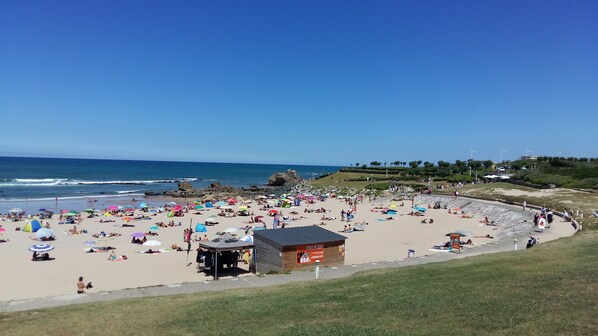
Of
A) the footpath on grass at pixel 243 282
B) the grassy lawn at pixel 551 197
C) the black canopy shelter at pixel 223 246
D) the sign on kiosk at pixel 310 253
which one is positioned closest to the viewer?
the footpath on grass at pixel 243 282

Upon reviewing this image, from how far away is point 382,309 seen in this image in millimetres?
10477

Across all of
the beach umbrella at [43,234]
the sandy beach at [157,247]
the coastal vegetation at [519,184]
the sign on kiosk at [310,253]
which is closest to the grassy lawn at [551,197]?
the coastal vegetation at [519,184]

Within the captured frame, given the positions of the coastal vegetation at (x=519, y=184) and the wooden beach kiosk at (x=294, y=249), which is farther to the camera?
the coastal vegetation at (x=519, y=184)

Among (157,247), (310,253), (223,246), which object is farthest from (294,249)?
(157,247)

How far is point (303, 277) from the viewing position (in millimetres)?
18031

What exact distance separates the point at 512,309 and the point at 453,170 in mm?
89071

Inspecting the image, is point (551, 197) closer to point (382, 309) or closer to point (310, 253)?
point (310, 253)

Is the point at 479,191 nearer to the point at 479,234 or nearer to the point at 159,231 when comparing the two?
the point at 479,234

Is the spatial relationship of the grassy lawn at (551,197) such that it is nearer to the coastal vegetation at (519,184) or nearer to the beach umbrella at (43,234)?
the coastal vegetation at (519,184)

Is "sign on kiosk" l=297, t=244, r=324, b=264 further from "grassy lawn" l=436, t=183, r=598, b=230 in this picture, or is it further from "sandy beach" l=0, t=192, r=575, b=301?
"grassy lawn" l=436, t=183, r=598, b=230

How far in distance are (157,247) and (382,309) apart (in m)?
20.7

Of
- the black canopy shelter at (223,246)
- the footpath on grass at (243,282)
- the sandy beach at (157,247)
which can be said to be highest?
the black canopy shelter at (223,246)

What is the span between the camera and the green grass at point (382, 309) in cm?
866

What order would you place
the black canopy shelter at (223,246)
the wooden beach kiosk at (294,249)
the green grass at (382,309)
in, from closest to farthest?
the green grass at (382,309), the black canopy shelter at (223,246), the wooden beach kiosk at (294,249)
